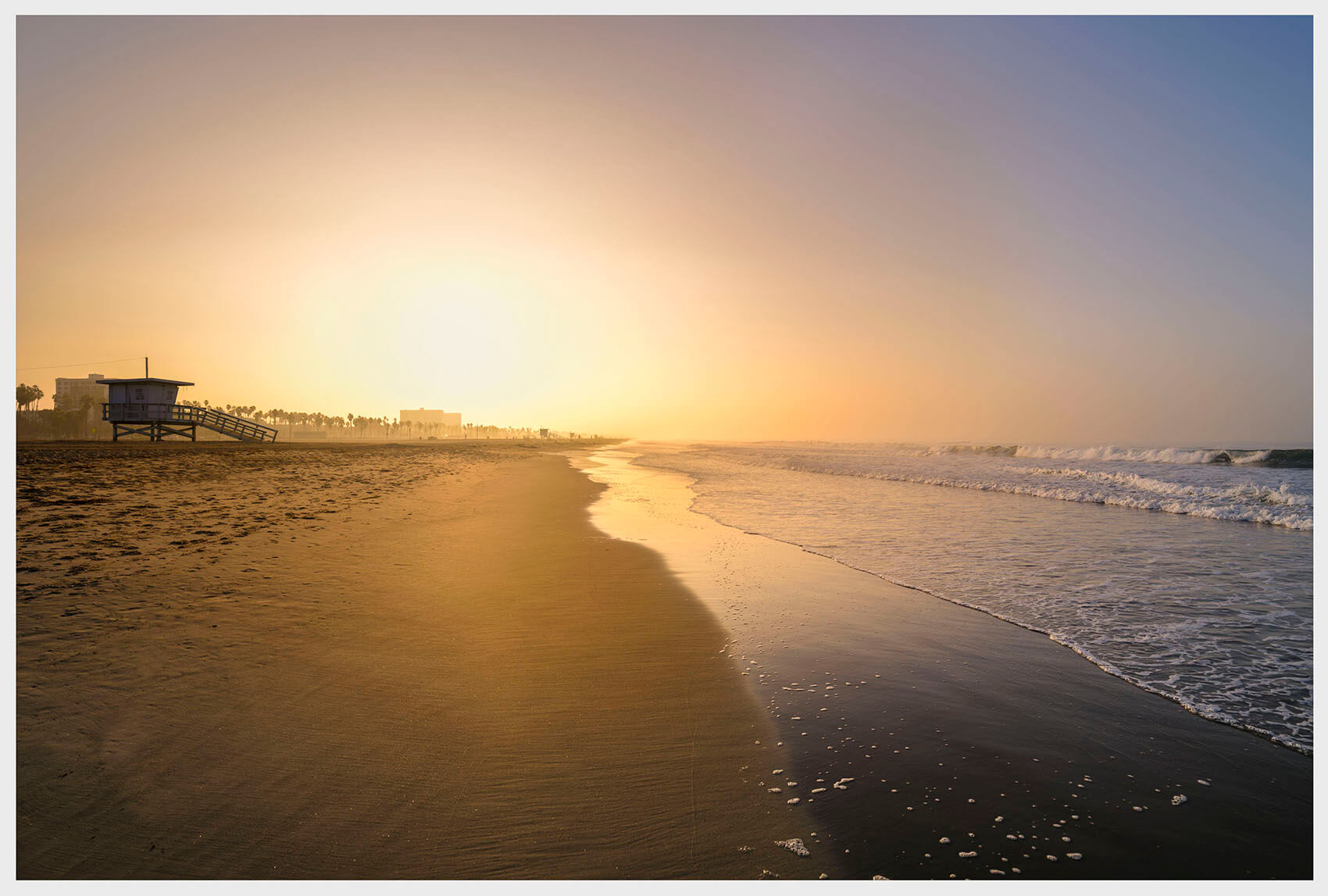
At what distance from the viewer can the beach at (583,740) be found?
3201 mm

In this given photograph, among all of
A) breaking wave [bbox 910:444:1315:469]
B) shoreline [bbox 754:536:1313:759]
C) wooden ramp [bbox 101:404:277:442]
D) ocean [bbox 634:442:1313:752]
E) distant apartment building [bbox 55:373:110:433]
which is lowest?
shoreline [bbox 754:536:1313:759]

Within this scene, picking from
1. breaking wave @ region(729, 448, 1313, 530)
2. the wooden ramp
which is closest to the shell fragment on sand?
breaking wave @ region(729, 448, 1313, 530)

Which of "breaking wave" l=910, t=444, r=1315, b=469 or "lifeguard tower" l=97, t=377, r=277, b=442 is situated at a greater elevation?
"lifeguard tower" l=97, t=377, r=277, b=442

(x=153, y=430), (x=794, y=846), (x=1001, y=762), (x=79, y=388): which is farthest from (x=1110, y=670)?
(x=79, y=388)

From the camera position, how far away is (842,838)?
3.29 metres

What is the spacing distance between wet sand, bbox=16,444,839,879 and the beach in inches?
0.9

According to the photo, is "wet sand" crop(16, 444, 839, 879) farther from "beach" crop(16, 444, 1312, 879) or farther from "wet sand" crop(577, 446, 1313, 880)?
"wet sand" crop(577, 446, 1313, 880)

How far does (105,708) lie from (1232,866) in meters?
7.68

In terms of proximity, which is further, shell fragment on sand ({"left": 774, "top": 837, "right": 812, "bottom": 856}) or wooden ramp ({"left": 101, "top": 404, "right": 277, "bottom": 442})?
wooden ramp ({"left": 101, "top": 404, "right": 277, "bottom": 442})

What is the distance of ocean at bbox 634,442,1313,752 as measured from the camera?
19.6ft

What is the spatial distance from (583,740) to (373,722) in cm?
165

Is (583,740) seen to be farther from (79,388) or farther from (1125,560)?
(79,388)

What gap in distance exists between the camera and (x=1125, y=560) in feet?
36.4

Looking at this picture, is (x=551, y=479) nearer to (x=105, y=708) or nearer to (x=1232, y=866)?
(x=105, y=708)
